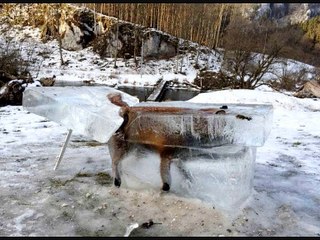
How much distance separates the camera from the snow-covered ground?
337cm

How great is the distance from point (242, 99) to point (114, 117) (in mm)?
9039

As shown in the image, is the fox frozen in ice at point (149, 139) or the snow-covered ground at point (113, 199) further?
the fox frozen in ice at point (149, 139)

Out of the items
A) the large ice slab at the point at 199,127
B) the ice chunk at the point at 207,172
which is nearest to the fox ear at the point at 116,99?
the large ice slab at the point at 199,127

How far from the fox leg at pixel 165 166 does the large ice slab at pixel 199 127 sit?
4.4 inches

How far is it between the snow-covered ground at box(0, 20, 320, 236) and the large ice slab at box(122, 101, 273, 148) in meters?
0.62

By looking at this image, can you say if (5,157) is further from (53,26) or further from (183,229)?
(53,26)

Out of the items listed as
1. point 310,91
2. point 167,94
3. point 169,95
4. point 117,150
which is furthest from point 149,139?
point 167,94

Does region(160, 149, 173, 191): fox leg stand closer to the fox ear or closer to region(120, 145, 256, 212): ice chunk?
region(120, 145, 256, 212): ice chunk

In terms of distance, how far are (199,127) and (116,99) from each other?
1.12 m

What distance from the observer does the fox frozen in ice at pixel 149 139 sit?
3.72 m

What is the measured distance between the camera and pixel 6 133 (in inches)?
281

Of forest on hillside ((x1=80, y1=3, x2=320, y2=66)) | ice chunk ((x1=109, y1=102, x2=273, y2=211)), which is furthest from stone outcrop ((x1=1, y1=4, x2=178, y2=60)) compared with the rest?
ice chunk ((x1=109, y1=102, x2=273, y2=211))

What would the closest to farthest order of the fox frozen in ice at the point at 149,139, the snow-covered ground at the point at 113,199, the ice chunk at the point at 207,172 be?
the snow-covered ground at the point at 113,199, the ice chunk at the point at 207,172, the fox frozen in ice at the point at 149,139

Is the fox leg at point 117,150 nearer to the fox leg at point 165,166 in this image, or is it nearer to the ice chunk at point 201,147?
the ice chunk at point 201,147
